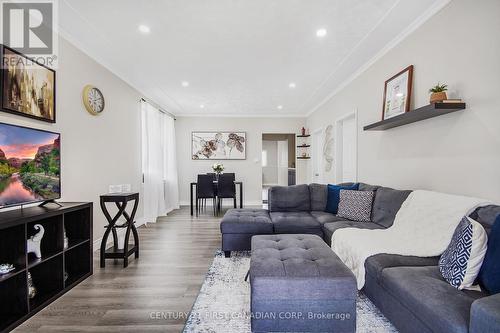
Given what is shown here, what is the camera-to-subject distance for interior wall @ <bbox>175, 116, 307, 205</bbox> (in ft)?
22.3

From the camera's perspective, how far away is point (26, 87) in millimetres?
2158

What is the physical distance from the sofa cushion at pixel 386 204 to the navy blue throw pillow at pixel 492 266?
114 cm

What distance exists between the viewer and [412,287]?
1.38 meters

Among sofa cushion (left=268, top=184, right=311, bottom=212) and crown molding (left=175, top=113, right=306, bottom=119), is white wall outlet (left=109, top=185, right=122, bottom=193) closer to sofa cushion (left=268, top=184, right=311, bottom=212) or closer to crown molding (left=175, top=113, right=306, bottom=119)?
sofa cushion (left=268, top=184, right=311, bottom=212)

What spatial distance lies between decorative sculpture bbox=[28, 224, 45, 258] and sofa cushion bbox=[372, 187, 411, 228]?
3142 mm

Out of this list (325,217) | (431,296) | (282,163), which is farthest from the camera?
(282,163)

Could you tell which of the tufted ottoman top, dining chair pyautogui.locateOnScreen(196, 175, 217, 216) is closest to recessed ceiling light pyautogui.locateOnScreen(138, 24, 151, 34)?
the tufted ottoman top

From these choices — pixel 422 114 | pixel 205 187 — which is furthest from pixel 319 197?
pixel 205 187

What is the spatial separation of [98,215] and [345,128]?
422 cm

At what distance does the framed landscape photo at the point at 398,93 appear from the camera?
2.64 meters

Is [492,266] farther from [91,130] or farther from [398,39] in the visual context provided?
[91,130]

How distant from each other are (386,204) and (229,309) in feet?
6.31

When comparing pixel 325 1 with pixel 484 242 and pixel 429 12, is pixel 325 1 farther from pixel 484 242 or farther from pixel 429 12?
pixel 484 242

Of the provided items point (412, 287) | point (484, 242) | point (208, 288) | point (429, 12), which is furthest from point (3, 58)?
point (429, 12)
